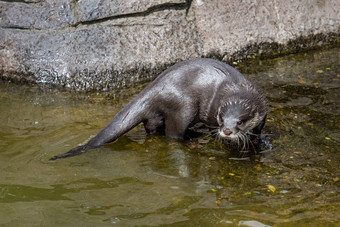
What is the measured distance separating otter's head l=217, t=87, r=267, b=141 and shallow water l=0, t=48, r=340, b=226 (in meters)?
0.24

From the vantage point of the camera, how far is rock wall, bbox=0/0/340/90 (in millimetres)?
4855

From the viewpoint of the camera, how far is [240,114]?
345cm

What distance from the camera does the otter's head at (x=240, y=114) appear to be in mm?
3430

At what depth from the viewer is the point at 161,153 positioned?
369 cm

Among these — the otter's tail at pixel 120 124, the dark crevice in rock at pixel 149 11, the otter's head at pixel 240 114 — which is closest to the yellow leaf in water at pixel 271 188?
the otter's head at pixel 240 114

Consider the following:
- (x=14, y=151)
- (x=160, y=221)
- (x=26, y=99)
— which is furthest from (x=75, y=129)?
(x=160, y=221)

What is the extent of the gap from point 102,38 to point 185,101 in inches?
60.2

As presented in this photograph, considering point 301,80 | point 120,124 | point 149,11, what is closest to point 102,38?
point 149,11

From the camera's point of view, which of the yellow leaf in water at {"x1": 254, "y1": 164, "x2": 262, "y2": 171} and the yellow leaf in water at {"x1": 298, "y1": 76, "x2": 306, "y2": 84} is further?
the yellow leaf in water at {"x1": 298, "y1": 76, "x2": 306, "y2": 84}

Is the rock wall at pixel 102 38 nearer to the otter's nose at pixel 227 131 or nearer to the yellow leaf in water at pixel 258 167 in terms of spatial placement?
the otter's nose at pixel 227 131

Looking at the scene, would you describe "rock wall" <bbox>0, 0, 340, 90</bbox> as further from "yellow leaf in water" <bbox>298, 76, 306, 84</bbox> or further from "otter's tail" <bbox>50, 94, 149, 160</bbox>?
"otter's tail" <bbox>50, 94, 149, 160</bbox>

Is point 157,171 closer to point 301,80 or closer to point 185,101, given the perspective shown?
point 185,101

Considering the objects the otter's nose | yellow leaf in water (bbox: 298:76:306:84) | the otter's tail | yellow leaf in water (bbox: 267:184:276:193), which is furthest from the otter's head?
yellow leaf in water (bbox: 298:76:306:84)

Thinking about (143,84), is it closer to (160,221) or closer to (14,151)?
(14,151)
